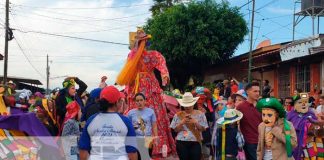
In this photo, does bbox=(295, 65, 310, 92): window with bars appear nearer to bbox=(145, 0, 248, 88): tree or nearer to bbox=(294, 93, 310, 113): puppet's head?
bbox=(145, 0, 248, 88): tree

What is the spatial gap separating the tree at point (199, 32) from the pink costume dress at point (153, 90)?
17.5 m

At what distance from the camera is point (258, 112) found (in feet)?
24.3

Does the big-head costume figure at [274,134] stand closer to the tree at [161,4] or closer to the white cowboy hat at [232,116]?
the white cowboy hat at [232,116]

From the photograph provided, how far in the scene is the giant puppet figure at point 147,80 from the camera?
9.23m

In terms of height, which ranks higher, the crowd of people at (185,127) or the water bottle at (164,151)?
the crowd of people at (185,127)

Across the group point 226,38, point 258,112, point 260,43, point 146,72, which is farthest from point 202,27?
point 258,112

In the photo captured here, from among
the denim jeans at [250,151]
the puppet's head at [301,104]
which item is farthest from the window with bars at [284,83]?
the denim jeans at [250,151]

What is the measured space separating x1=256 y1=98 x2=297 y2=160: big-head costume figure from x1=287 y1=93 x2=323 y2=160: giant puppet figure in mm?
1501

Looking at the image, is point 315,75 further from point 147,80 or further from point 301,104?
point 147,80

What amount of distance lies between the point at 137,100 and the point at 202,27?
1904 cm

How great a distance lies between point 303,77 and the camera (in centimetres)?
1895

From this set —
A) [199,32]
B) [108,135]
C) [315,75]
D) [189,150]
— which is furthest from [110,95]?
[199,32]

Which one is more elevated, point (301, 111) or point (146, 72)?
point (146, 72)

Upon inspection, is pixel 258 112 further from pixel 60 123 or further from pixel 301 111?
pixel 60 123
